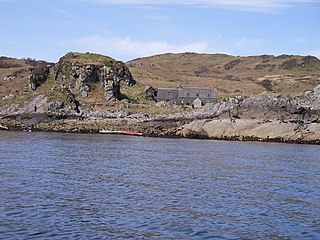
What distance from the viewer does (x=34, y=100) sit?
85812 mm

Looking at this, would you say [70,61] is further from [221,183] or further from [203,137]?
[221,183]

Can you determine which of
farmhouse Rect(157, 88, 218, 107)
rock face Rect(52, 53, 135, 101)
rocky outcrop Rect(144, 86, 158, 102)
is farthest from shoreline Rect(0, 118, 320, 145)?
farmhouse Rect(157, 88, 218, 107)

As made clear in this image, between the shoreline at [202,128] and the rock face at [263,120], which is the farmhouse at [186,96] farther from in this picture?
the rock face at [263,120]

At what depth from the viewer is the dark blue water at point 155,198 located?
1681 cm

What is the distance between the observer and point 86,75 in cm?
9475

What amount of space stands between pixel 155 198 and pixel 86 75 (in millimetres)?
74750

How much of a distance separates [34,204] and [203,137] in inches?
1922

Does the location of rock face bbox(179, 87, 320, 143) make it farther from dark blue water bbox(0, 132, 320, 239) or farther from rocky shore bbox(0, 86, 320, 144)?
dark blue water bbox(0, 132, 320, 239)

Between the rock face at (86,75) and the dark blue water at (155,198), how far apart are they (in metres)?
→ 54.6

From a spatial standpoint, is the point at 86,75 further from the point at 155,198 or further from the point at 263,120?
the point at 155,198

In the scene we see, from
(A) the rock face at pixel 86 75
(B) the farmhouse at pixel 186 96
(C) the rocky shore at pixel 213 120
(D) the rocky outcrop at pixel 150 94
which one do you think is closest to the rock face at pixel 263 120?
(C) the rocky shore at pixel 213 120

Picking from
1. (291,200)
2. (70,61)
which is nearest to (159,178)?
(291,200)

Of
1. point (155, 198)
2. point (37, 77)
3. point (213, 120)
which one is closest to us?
point (155, 198)

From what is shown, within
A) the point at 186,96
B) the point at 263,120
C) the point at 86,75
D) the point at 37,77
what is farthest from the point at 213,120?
the point at 37,77
